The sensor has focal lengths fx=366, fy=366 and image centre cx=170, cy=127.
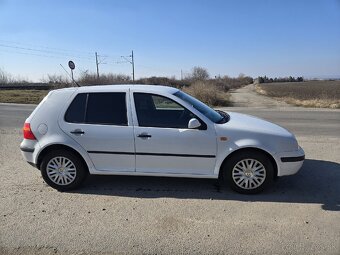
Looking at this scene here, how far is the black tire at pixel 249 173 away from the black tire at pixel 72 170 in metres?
2.12

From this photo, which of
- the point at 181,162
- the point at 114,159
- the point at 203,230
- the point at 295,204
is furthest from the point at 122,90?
the point at 295,204

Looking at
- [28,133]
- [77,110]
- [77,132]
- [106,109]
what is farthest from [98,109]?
[28,133]

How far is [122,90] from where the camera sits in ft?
18.2

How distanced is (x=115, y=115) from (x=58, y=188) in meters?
1.40

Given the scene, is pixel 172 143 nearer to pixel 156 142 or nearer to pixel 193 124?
pixel 156 142

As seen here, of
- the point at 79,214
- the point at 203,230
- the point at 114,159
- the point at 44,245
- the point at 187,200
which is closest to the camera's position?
the point at 44,245

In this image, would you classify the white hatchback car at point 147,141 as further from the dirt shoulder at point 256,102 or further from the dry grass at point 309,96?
the dirt shoulder at point 256,102

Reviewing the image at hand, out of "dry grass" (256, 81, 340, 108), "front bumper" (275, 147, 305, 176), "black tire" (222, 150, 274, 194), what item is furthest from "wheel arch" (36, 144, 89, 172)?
"dry grass" (256, 81, 340, 108)

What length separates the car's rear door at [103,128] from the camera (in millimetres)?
5320

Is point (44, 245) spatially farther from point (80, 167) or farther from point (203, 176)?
point (203, 176)

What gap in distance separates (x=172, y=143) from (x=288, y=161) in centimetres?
165

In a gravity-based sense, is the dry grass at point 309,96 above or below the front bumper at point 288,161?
below

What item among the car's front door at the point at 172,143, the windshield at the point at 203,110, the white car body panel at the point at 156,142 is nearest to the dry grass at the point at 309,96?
the windshield at the point at 203,110

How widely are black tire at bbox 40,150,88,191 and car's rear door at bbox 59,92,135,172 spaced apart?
9.0 inches
